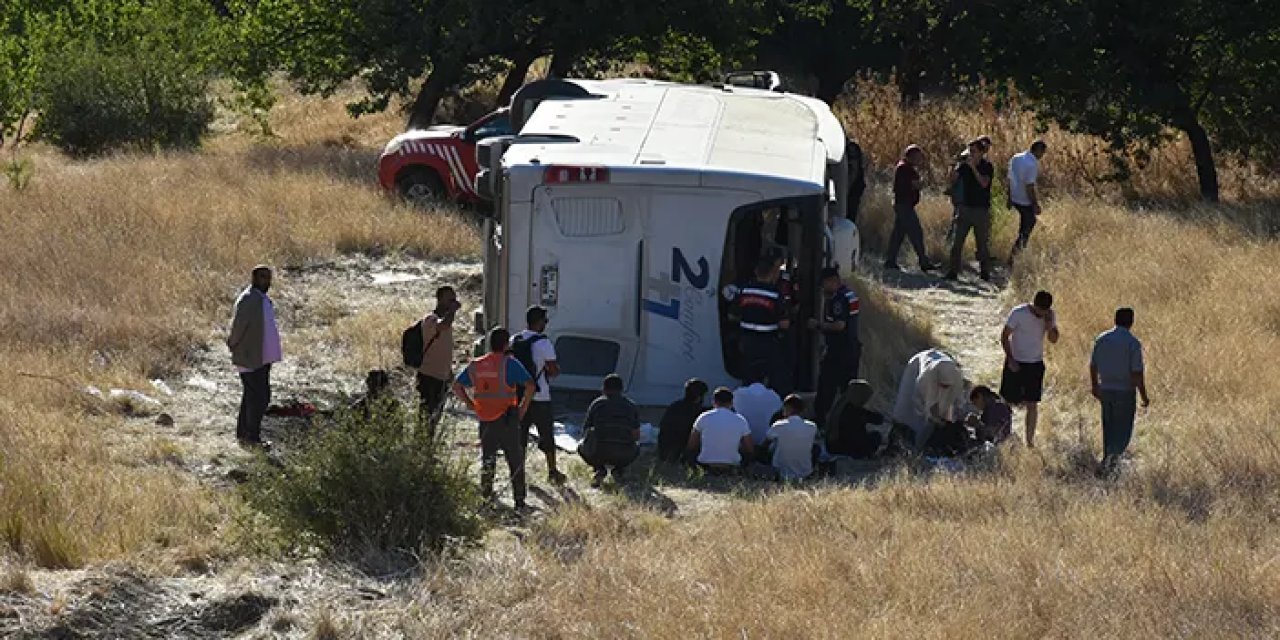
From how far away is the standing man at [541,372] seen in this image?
1331 centimetres

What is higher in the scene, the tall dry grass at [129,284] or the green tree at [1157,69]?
the green tree at [1157,69]

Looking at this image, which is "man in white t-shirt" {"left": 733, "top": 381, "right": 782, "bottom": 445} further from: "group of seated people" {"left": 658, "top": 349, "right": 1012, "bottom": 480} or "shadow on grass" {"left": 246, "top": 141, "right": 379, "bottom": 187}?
"shadow on grass" {"left": 246, "top": 141, "right": 379, "bottom": 187}

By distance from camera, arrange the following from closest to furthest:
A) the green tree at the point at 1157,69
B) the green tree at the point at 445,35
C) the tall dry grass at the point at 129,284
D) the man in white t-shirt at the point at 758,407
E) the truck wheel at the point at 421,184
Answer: the tall dry grass at the point at 129,284 → the man in white t-shirt at the point at 758,407 → the truck wheel at the point at 421,184 → the green tree at the point at 1157,69 → the green tree at the point at 445,35

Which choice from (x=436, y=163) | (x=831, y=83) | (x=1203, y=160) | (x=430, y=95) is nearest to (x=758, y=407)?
(x=436, y=163)

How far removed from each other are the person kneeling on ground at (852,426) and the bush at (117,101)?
738 inches

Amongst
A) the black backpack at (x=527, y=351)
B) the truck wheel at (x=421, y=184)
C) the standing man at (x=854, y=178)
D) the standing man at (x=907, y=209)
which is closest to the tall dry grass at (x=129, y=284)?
the truck wheel at (x=421, y=184)

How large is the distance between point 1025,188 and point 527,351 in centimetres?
990

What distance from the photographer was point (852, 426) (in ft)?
46.6

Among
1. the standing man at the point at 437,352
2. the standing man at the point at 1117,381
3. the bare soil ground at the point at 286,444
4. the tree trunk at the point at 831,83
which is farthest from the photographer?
the tree trunk at the point at 831,83

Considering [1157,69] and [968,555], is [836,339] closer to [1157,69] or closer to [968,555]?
[968,555]

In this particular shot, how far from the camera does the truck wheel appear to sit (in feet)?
77.8

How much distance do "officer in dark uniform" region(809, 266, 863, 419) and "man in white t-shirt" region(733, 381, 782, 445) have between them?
105 cm

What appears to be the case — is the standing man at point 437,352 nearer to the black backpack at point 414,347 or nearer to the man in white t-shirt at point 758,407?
the black backpack at point 414,347

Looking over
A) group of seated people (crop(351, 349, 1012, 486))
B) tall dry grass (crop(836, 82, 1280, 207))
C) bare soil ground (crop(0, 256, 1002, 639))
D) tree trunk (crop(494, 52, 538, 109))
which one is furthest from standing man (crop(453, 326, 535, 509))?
tree trunk (crop(494, 52, 538, 109))
